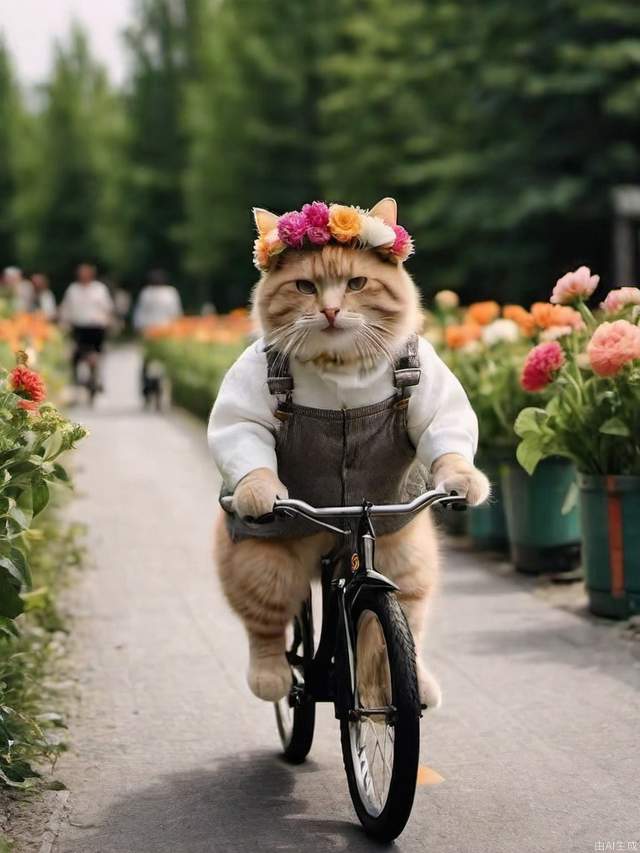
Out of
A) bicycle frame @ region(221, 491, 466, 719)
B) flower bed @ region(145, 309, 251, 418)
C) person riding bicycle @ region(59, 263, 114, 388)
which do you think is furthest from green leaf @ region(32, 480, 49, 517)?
person riding bicycle @ region(59, 263, 114, 388)

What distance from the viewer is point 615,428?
6438 mm

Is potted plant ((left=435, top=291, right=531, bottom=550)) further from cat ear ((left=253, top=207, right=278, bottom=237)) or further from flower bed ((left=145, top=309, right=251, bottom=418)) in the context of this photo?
flower bed ((left=145, top=309, right=251, bottom=418))

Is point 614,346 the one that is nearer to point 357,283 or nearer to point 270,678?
point 357,283

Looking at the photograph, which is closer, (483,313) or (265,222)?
(265,222)

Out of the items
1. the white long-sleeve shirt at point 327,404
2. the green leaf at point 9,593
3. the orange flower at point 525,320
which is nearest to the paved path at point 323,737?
the green leaf at point 9,593

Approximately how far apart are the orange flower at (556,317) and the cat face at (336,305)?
311 centimetres

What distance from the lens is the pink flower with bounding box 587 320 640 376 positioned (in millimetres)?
6043

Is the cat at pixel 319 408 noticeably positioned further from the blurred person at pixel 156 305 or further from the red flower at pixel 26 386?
the blurred person at pixel 156 305

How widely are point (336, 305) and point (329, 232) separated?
0.23 meters

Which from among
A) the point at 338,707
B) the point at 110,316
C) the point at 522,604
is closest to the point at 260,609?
the point at 338,707

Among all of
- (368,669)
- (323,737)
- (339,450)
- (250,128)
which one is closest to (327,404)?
(339,450)

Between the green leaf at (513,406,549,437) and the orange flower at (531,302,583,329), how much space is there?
2.62 ft

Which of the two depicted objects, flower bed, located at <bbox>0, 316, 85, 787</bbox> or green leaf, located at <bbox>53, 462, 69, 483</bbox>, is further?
green leaf, located at <bbox>53, 462, 69, 483</bbox>

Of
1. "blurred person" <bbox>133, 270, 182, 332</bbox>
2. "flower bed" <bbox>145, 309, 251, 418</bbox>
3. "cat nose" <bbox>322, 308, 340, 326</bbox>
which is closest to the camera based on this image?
"cat nose" <bbox>322, 308, 340, 326</bbox>
